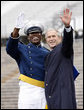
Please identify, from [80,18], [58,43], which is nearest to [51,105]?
[58,43]

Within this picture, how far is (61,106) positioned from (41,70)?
1.24 ft

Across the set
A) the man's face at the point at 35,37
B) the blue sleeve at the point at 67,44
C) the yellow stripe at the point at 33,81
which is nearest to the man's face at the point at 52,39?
the man's face at the point at 35,37

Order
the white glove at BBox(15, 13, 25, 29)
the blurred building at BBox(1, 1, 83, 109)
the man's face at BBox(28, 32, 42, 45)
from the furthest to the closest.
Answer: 1. the blurred building at BBox(1, 1, 83, 109)
2. the man's face at BBox(28, 32, 42, 45)
3. the white glove at BBox(15, 13, 25, 29)

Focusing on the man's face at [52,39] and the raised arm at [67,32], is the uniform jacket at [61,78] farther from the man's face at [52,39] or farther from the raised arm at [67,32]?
the man's face at [52,39]

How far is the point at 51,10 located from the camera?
20875 mm

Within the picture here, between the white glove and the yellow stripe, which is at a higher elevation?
the white glove

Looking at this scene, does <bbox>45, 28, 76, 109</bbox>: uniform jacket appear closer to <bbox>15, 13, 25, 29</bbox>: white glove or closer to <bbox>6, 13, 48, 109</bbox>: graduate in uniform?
<bbox>6, 13, 48, 109</bbox>: graduate in uniform

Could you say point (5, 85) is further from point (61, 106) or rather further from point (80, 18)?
point (80, 18)

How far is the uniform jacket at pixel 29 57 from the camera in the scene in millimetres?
2332

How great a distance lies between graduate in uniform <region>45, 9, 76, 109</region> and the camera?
2078 millimetres

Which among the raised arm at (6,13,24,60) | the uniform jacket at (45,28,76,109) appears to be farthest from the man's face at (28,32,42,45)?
the uniform jacket at (45,28,76,109)

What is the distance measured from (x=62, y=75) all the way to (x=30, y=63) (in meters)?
0.36

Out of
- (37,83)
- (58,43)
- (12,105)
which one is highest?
(58,43)

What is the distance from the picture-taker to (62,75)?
6.95 ft
